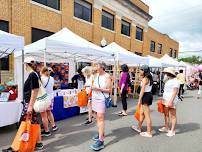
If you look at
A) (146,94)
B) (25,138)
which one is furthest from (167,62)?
(25,138)

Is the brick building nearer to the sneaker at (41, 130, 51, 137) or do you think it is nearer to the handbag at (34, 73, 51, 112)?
the sneaker at (41, 130, 51, 137)

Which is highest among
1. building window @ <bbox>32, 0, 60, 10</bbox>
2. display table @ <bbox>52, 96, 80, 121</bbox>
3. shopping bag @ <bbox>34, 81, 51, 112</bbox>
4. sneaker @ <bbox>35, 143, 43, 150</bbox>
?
building window @ <bbox>32, 0, 60, 10</bbox>

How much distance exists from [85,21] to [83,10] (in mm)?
776

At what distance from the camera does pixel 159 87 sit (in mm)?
16656

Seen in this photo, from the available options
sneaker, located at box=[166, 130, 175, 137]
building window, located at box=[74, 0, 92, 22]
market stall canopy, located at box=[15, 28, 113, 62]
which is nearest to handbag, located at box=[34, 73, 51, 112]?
market stall canopy, located at box=[15, 28, 113, 62]

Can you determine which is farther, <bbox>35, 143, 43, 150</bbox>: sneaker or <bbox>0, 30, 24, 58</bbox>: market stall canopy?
<bbox>0, 30, 24, 58</bbox>: market stall canopy

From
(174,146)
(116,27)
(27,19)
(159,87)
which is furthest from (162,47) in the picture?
(174,146)

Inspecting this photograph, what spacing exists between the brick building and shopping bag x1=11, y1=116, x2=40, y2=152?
6.94 m

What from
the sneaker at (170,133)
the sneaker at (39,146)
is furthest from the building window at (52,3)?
the sneaker at (170,133)

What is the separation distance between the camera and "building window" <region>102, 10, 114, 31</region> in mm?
18616

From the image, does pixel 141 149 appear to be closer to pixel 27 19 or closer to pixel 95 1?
pixel 27 19

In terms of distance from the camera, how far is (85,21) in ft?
52.4

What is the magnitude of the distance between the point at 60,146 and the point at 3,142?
4.20 ft

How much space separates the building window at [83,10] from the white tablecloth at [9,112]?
10530 mm
